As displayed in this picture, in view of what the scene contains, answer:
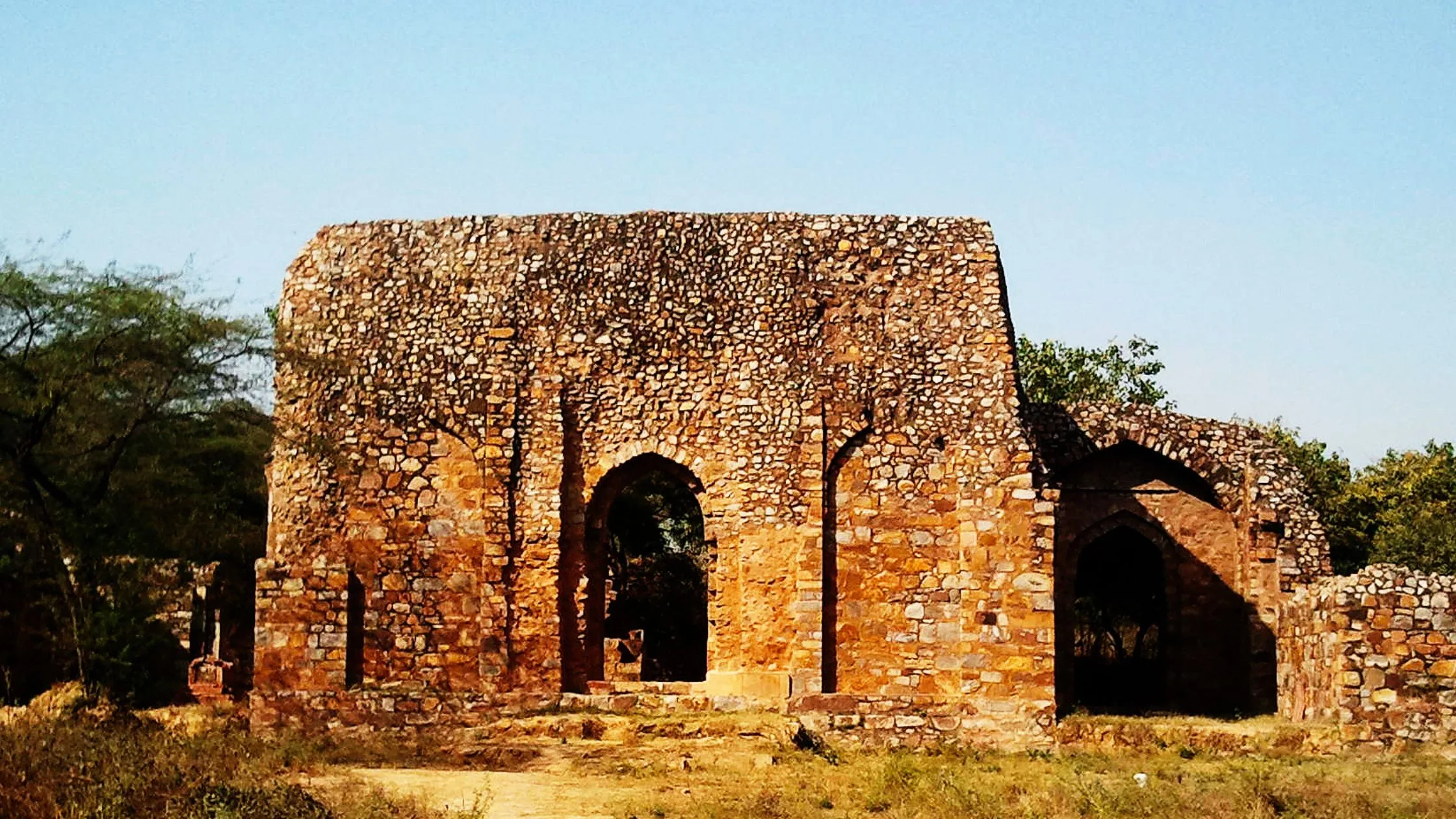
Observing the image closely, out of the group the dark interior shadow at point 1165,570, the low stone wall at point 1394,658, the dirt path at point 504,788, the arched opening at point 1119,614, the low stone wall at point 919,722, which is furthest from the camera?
the arched opening at point 1119,614

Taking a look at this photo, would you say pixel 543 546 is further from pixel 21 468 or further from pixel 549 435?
pixel 21 468

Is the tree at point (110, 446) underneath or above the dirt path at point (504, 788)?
above

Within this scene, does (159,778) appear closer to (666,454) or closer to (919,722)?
(666,454)

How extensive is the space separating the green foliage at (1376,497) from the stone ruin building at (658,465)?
47.2 feet

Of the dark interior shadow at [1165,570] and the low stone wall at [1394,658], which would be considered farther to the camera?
the dark interior shadow at [1165,570]

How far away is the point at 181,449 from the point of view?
1734 centimetres

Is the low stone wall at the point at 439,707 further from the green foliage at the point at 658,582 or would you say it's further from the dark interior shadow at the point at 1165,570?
the green foliage at the point at 658,582

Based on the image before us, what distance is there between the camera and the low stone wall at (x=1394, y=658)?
1545 cm

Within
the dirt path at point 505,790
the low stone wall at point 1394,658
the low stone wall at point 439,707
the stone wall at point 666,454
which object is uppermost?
the stone wall at point 666,454

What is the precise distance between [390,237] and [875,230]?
17.2 ft

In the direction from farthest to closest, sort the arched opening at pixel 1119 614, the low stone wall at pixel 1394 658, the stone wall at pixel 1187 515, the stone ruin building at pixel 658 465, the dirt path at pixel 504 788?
1. the arched opening at pixel 1119 614
2. the stone wall at pixel 1187 515
3. the stone ruin building at pixel 658 465
4. the low stone wall at pixel 1394 658
5. the dirt path at pixel 504 788

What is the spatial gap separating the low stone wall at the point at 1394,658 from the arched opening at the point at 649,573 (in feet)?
20.8

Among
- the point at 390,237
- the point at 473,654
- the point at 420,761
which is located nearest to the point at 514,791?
the point at 420,761

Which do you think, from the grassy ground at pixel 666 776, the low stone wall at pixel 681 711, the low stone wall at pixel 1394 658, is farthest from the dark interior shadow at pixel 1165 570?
the grassy ground at pixel 666 776
